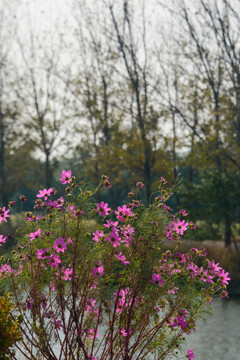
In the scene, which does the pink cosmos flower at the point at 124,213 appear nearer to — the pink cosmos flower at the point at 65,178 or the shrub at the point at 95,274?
the shrub at the point at 95,274

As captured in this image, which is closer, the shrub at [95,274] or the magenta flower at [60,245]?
the magenta flower at [60,245]

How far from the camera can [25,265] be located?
397cm

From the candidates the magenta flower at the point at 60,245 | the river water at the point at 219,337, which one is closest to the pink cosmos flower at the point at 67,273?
the magenta flower at the point at 60,245

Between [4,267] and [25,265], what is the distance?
0.17 meters

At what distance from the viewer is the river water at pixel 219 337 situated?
31.5ft

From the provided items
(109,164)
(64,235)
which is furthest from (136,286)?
(109,164)

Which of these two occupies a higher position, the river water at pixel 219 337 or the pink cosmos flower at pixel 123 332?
the pink cosmos flower at pixel 123 332

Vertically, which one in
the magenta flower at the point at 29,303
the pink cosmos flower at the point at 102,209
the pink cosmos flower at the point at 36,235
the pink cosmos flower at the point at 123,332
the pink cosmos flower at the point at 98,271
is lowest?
the pink cosmos flower at the point at 123,332

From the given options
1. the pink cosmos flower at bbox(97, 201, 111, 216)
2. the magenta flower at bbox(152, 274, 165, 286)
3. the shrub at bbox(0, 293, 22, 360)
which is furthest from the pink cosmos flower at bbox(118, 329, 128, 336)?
the pink cosmos flower at bbox(97, 201, 111, 216)

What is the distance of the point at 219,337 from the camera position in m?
10.9

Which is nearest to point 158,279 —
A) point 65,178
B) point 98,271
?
point 98,271

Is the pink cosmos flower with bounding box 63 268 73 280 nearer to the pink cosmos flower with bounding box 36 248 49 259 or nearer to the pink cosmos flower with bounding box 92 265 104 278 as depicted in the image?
the pink cosmos flower with bounding box 92 265 104 278

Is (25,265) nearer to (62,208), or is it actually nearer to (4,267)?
(4,267)

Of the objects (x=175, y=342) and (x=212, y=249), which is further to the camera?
(x=212, y=249)
